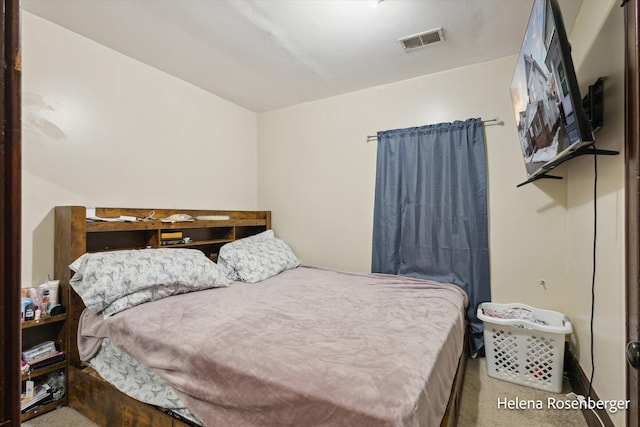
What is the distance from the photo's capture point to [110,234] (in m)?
2.28

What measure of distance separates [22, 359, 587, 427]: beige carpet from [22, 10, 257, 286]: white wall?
2.78ft

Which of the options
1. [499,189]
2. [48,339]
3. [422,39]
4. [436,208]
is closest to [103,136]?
[48,339]

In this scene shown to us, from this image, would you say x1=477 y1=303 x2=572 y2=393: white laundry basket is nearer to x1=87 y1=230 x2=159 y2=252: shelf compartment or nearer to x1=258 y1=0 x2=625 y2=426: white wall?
x1=258 y1=0 x2=625 y2=426: white wall

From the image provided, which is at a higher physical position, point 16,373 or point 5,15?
point 5,15

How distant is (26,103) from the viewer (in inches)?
73.9

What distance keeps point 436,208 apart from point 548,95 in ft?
4.31

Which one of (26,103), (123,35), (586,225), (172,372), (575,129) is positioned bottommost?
(172,372)

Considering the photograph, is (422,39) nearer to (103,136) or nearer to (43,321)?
(103,136)

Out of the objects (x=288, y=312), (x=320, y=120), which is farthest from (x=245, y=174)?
(x=288, y=312)

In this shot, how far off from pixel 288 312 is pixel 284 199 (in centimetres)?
194

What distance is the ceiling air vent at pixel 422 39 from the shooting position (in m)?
2.14

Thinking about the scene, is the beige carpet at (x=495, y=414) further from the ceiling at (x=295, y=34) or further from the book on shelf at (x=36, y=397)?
the ceiling at (x=295, y=34)

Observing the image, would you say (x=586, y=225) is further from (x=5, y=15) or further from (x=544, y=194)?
(x=5, y=15)

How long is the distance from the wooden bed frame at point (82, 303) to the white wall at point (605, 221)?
0.70m
